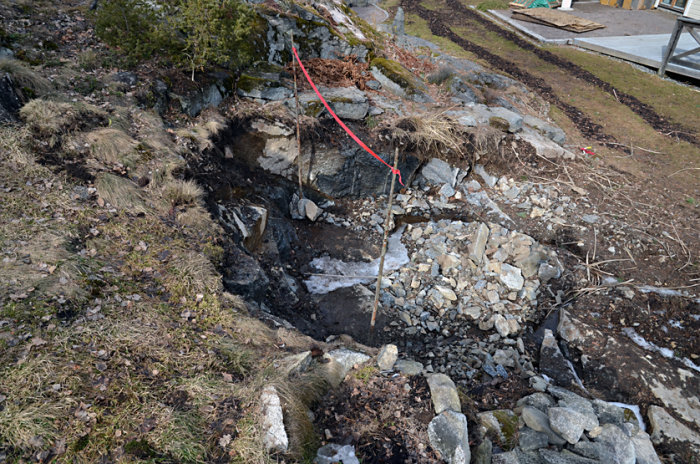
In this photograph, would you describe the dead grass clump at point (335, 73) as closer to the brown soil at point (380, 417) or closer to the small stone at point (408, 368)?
the small stone at point (408, 368)

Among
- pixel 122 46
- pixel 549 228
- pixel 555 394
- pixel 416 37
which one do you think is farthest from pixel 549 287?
pixel 416 37

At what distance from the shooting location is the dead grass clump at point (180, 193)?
6.34 meters

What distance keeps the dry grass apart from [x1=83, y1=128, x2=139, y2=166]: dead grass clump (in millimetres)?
6028

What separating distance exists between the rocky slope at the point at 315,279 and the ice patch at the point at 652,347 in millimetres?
32

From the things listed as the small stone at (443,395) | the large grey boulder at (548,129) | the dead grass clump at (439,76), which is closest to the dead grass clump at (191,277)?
the small stone at (443,395)

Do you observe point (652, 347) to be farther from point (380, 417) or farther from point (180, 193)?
point (180, 193)

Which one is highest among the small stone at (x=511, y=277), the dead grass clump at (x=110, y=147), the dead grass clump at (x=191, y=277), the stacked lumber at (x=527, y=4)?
the stacked lumber at (x=527, y=4)

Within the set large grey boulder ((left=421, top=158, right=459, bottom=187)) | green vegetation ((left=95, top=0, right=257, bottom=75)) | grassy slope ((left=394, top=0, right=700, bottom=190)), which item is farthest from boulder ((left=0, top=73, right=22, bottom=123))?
grassy slope ((left=394, top=0, right=700, bottom=190))

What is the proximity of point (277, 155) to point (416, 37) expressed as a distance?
40.6 feet

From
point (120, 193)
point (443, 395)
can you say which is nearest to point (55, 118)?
point (120, 193)

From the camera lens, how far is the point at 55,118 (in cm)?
663

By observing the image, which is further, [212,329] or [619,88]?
[619,88]

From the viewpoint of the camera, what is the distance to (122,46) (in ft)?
28.4

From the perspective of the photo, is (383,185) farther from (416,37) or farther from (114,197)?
(416,37)
